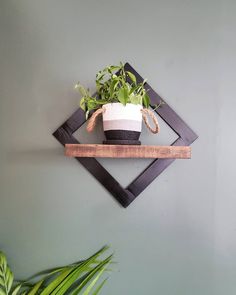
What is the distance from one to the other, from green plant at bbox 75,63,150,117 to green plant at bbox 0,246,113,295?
21.4 inches

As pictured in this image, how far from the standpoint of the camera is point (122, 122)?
2.46 ft

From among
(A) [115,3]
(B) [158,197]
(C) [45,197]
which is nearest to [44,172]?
(C) [45,197]

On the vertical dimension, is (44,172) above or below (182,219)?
above

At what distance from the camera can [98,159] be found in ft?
2.95

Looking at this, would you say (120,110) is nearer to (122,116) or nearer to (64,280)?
(122,116)

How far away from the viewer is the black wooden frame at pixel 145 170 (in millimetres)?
885

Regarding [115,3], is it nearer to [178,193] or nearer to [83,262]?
[178,193]

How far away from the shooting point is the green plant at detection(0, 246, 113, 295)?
32.4 inches

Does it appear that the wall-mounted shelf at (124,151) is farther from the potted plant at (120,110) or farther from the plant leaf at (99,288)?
the plant leaf at (99,288)

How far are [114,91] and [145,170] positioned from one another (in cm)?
32

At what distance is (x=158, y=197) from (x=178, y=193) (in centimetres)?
8

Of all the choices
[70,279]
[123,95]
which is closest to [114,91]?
[123,95]

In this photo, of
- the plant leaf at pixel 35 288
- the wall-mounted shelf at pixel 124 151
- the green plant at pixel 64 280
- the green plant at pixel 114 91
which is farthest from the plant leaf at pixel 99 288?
the green plant at pixel 114 91

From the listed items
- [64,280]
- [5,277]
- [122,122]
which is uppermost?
[122,122]
